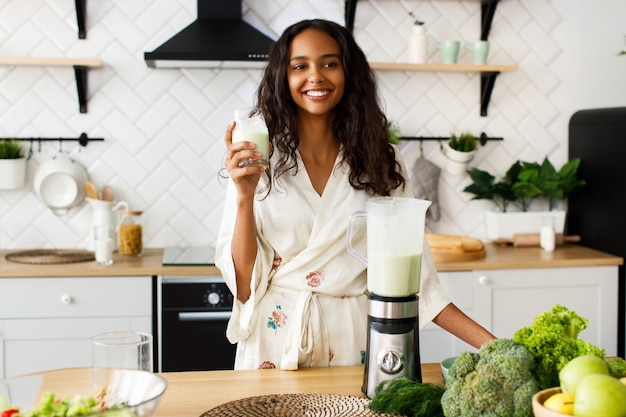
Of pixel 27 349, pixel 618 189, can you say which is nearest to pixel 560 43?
pixel 618 189

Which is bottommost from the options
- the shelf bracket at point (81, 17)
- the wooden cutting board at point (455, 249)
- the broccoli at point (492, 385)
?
the broccoli at point (492, 385)

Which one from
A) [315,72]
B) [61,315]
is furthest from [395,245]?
[61,315]

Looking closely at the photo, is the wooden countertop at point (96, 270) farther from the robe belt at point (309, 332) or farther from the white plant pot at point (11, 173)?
the robe belt at point (309, 332)

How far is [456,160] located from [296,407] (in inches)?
98.4

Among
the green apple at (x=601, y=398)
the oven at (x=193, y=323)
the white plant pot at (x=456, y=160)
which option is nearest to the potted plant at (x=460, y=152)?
the white plant pot at (x=456, y=160)

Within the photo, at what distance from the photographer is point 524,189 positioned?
3793 mm

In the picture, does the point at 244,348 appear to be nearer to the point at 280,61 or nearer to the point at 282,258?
the point at 282,258

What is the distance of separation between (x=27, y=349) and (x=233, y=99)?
1.45 m

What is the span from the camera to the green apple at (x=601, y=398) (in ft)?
3.70

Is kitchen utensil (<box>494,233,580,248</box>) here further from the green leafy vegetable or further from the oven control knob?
the green leafy vegetable

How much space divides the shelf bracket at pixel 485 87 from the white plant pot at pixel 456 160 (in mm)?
232

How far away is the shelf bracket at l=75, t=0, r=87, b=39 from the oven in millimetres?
1246

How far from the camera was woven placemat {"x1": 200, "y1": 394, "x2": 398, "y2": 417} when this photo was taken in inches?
57.7

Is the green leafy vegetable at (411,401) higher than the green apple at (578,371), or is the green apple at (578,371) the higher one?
the green apple at (578,371)
